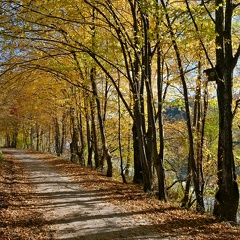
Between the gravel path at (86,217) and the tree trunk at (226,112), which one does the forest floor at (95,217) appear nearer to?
the gravel path at (86,217)

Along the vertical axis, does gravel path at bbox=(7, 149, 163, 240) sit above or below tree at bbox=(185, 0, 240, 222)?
below

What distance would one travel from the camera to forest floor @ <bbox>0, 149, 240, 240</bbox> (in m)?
5.88

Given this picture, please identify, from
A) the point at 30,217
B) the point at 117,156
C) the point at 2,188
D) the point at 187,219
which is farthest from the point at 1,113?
the point at 187,219

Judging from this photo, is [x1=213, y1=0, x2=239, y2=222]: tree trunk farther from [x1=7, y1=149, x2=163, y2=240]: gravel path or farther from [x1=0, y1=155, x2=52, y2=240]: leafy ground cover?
[x1=0, y1=155, x2=52, y2=240]: leafy ground cover

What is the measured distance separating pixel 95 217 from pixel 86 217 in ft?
0.74

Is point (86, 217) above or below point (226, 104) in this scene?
below

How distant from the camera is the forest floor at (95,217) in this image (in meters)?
5.88

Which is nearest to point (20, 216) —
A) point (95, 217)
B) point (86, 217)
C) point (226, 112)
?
point (86, 217)

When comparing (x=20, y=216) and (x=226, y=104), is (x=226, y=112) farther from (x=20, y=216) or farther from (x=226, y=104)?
(x=20, y=216)

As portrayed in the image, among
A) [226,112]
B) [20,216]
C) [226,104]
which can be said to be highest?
[226,104]

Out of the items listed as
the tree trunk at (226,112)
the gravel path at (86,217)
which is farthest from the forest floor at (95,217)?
the tree trunk at (226,112)

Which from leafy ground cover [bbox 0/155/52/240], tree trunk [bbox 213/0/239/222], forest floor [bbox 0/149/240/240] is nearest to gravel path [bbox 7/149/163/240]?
forest floor [bbox 0/149/240/240]

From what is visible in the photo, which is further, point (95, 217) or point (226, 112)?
point (95, 217)

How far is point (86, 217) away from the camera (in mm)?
6945
